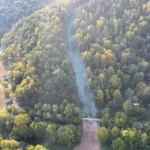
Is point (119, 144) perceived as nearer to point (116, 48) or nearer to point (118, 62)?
point (118, 62)

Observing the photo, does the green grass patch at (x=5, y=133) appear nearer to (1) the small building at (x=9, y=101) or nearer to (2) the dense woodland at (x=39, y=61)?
(1) the small building at (x=9, y=101)

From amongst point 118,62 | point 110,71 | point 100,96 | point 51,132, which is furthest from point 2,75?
point 118,62

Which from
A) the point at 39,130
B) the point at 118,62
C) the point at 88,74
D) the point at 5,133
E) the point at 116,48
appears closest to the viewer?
the point at 39,130

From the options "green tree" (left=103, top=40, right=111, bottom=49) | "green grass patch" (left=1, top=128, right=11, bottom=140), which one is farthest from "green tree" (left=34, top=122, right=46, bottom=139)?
"green tree" (left=103, top=40, right=111, bottom=49)

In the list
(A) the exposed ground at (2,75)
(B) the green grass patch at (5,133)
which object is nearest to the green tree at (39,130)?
(B) the green grass patch at (5,133)

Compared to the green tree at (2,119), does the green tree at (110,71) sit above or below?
above

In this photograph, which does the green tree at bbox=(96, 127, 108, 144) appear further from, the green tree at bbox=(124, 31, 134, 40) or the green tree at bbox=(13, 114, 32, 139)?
the green tree at bbox=(124, 31, 134, 40)

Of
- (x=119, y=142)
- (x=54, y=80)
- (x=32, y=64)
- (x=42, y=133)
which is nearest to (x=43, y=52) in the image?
(x=32, y=64)

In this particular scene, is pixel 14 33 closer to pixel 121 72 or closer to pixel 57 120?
pixel 57 120
